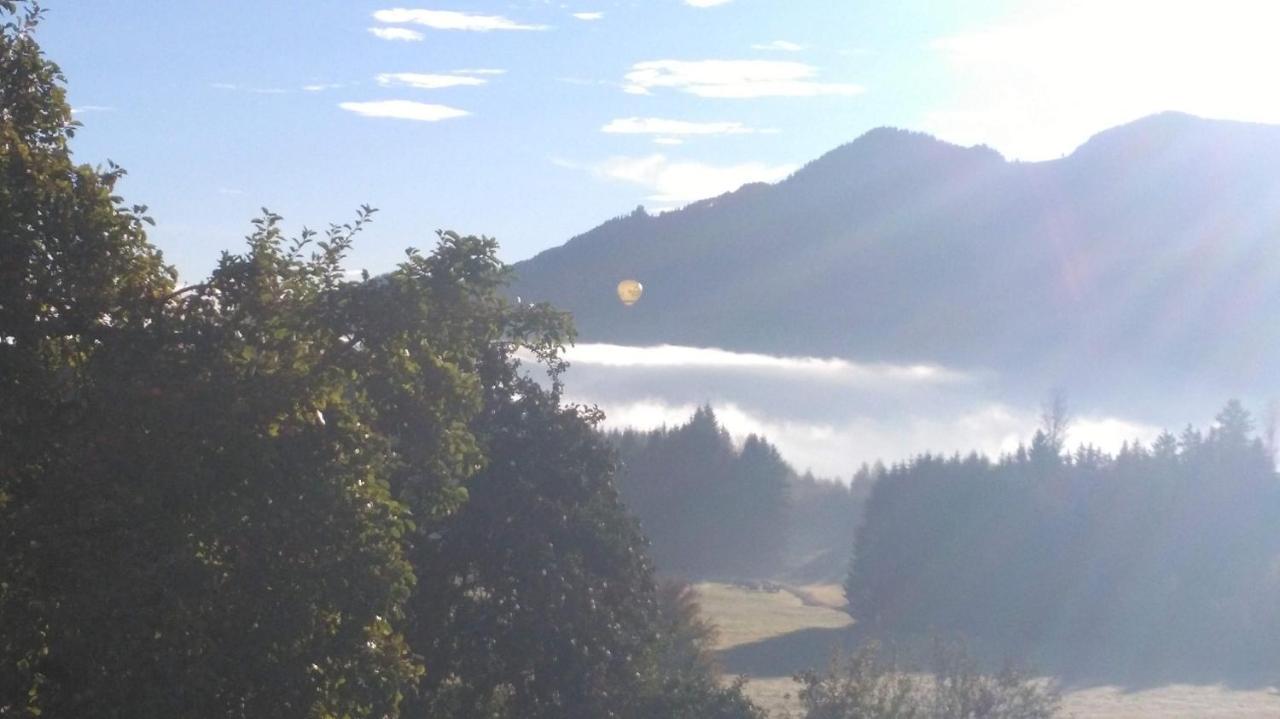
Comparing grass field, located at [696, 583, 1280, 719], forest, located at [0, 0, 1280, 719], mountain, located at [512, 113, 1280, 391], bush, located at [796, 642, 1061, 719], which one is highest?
mountain, located at [512, 113, 1280, 391]

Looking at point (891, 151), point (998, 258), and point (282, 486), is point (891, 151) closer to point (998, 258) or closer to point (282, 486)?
point (998, 258)

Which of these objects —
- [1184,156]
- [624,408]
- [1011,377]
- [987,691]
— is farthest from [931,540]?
[1184,156]

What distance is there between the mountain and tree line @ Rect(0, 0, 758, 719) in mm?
116315

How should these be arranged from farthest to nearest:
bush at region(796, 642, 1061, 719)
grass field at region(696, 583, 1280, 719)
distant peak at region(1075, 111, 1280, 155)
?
distant peak at region(1075, 111, 1280, 155) < grass field at region(696, 583, 1280, 719) < bush at region(796, 642, 1061, 719)

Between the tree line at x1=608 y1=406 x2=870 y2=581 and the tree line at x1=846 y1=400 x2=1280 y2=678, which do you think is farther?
the tree line at x1=608 y1=406 x2=870 y2=581

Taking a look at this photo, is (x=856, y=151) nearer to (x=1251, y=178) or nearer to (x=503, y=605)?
(x=1251, y=178)

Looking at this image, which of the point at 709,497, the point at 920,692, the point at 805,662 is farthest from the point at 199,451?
the point at 709,497

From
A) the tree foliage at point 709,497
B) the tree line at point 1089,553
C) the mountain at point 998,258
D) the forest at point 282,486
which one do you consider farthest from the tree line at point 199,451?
the mountain at point 998,258

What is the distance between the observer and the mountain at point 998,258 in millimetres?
140250

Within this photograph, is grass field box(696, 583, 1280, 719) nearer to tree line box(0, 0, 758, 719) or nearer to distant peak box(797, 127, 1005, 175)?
tree line box(0, 0, 758, 719)

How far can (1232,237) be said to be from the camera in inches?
5719

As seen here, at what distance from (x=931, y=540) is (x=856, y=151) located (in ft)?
353

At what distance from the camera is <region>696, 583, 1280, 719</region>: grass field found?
37375 millimetres

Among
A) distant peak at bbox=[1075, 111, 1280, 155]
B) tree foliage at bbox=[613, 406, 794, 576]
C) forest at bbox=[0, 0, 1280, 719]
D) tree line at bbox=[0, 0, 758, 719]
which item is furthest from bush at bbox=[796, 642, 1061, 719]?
distant peak at bbox=[1075, 111, 1280, 155]
